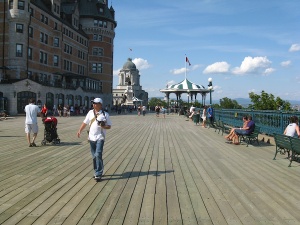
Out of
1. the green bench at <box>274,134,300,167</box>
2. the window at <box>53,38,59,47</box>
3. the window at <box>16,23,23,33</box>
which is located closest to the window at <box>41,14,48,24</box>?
the window at <box>53,38,59,47</box>

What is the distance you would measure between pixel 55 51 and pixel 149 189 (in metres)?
50.7

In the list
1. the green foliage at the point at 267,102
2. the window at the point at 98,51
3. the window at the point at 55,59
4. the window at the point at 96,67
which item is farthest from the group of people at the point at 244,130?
the window at the point at 98,51

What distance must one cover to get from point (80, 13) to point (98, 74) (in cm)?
1263

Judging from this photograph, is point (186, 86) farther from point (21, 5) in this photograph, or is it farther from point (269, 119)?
point (269, 119)

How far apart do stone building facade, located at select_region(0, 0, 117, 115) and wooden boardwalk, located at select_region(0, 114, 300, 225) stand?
897 inches

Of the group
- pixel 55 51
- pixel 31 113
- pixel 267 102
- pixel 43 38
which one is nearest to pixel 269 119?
pixel 31 113

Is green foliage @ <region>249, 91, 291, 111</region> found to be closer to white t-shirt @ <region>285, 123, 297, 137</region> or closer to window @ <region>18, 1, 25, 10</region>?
white t-shirt @ <region>285, 123, 297, 137</region>

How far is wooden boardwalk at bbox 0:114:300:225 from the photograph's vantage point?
500cm

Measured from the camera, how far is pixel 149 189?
6578mm

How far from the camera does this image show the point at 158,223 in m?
4.71

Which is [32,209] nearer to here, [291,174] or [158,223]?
[158,223]

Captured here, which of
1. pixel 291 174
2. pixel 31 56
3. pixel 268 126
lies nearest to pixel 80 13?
pixel 31 56

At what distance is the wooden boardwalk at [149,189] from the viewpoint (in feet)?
16.4

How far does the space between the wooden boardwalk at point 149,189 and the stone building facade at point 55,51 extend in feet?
74.7
